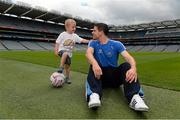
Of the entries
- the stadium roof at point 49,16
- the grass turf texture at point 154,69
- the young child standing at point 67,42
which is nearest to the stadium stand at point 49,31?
the stadium roof at point 49,16

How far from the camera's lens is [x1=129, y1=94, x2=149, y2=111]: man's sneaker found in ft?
12.3

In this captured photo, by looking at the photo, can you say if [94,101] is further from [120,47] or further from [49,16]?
[49,16]

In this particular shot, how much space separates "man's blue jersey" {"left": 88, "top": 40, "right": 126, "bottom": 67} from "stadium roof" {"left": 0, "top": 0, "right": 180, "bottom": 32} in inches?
2178

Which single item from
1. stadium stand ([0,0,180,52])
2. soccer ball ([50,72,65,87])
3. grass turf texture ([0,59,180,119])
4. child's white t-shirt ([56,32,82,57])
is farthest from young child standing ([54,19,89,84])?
stadium stand ([0,0,180,52])

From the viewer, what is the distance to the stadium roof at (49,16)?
60.4 m

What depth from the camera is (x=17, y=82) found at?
6.49 metres

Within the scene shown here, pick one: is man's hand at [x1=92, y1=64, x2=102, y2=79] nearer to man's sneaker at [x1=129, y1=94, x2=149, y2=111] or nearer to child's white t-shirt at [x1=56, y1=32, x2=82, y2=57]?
man's sneaker at [x1=129, y1=94, x2=149, y2=111]

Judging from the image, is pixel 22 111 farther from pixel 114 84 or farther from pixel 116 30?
pixel 116 30

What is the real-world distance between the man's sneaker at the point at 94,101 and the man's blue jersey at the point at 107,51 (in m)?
1.08

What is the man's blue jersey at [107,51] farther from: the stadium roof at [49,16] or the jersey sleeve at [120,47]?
the stadium roof at [49,16]

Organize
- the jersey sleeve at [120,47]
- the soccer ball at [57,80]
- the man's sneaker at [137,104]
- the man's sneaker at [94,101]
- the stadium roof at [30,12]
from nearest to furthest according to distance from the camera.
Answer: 1. the man's sneaker at [137,104]
2. the man's sneaker at [94,101]
3. the jersey sleeve at [120,47]
4. the soccer ball at [57,80]
5. the stadium roof at [30,12]

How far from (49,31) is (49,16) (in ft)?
19.9

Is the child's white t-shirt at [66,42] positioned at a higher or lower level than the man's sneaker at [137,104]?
higher

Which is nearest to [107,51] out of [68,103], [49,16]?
[68,103]
